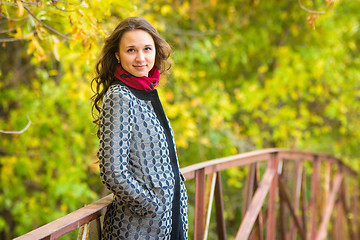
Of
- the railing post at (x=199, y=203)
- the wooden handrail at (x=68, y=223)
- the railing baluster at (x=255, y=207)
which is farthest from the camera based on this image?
the railing baluster at (x=255, y=207)

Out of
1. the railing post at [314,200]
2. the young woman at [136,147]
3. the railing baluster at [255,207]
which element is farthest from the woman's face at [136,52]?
the railing post at [314,200]

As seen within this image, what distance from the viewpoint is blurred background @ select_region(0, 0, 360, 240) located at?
5.11 meters

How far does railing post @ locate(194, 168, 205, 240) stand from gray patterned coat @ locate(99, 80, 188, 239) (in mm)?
665

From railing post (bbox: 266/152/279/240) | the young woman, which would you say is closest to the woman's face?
the young woman

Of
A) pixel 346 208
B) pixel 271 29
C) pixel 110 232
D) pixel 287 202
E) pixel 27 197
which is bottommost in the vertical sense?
pixel 346 208

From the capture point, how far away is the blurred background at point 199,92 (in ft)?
16.8

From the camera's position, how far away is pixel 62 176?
16.1ft

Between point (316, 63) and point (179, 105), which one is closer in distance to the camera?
point (179, 105)

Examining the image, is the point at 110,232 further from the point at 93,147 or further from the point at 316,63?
the point at 316,63

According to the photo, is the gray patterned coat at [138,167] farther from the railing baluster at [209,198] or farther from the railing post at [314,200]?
the railing post at [314,200]

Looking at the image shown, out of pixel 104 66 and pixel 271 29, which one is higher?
pixel 271 29

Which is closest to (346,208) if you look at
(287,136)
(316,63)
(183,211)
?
(287,136)

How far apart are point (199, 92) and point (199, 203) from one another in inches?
163

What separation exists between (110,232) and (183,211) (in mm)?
324
